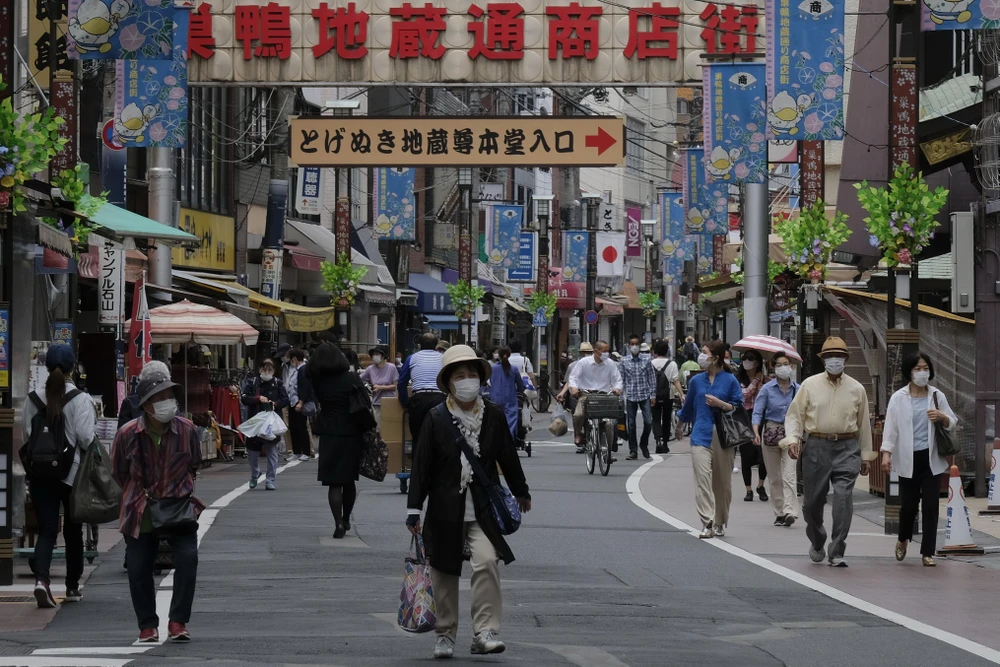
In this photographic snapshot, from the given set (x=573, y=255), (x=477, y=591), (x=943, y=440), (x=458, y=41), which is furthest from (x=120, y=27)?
(x=573, y=255)

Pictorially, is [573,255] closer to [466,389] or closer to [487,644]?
[466,389]

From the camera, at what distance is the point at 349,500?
16.0m

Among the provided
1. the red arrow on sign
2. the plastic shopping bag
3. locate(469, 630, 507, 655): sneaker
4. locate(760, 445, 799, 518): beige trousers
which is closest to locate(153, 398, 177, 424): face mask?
the plastic shopping bag

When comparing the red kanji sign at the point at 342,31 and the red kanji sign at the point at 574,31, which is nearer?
the red kanji sign at the point at 574,31

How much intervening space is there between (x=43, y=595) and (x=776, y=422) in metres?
9.37

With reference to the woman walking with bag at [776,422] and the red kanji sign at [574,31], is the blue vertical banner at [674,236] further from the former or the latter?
the woman walking with bag at [776,422]

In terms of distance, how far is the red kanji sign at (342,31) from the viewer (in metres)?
29.9

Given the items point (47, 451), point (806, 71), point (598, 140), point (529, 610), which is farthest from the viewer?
point (598, 140)

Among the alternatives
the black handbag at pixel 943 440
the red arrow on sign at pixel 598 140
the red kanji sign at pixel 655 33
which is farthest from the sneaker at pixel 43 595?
the red kanji sign at pixel 655 33

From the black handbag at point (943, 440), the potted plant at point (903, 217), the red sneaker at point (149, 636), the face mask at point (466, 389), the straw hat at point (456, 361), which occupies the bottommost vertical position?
the red sneaker at point (149, 636)

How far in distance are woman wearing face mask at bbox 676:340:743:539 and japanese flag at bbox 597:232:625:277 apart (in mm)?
57808

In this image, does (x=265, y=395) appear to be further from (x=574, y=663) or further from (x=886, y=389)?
(x=574, y=663)

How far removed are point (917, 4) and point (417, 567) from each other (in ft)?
33.3

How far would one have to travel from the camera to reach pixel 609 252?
74812 millimetres
